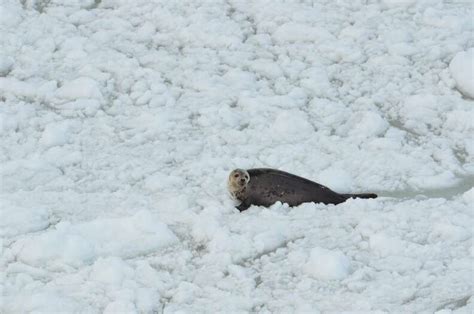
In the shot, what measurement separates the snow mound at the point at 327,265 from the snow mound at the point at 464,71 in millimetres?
2255

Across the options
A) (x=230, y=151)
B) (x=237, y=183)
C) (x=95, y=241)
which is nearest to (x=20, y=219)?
(x=95, y=241)

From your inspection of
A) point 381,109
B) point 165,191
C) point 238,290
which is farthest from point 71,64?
point 238,290

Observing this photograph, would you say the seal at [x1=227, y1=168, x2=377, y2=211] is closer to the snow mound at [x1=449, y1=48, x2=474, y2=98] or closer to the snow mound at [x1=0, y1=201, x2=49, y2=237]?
the snow mound at [x1=0, y1=201, x2=49, y2=237]

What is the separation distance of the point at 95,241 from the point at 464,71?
2.95m

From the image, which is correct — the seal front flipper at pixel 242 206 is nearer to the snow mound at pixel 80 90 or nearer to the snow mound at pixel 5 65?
the snow mound at pixel 80 90

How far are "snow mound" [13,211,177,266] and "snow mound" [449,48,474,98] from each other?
2549mm

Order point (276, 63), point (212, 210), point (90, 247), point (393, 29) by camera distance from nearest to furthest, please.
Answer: point (90, 247)
point (212, 210)
point (276, 63)
point (393, 29)

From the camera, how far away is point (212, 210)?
4.21 m

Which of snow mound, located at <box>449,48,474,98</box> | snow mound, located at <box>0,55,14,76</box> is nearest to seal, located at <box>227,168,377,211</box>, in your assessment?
snow mound, located at <box>449,48,474,98</box>

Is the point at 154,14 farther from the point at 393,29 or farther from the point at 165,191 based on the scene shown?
the point at 165,191

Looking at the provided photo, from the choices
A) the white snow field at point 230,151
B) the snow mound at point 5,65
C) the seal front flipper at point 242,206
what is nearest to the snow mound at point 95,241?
the white snow field at point 230,151

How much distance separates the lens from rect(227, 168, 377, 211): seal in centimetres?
431

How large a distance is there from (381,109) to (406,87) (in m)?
0.33

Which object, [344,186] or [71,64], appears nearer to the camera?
[344,186]
